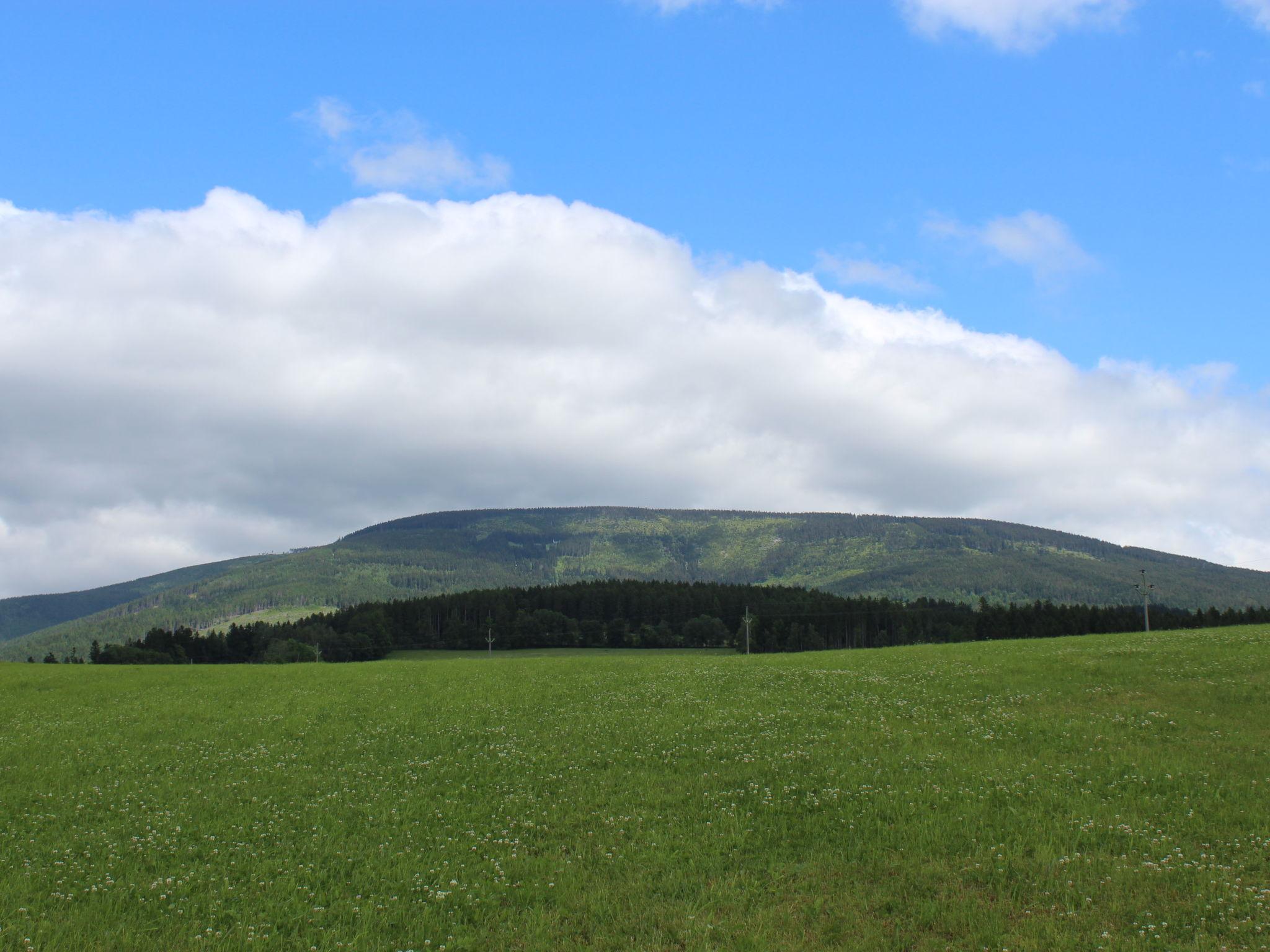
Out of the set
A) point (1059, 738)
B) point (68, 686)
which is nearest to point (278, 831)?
point (1059, 738)

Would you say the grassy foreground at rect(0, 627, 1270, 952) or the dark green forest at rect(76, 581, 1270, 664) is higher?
the grassy foreground at rect(0, 627, 1270, 952)

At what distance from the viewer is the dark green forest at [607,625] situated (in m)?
139

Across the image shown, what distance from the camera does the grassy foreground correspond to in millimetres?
12664

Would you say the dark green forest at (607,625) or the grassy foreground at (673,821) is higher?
the grassy foreground at (673,821)

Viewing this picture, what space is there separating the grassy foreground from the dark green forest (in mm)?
107463

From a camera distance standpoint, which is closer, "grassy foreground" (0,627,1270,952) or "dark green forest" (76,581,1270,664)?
"grassy foreground" (0,627,1270,952)

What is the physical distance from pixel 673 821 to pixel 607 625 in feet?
485

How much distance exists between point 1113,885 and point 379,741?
863 inches

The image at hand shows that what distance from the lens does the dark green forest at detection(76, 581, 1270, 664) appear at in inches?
5463

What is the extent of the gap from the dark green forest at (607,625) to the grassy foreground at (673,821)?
353 feet

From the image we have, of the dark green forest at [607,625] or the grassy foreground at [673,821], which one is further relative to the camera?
the dark green forest at [607,625]

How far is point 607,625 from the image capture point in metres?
164

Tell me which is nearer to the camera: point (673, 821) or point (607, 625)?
point (673, 821)

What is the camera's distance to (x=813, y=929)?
490 inches
